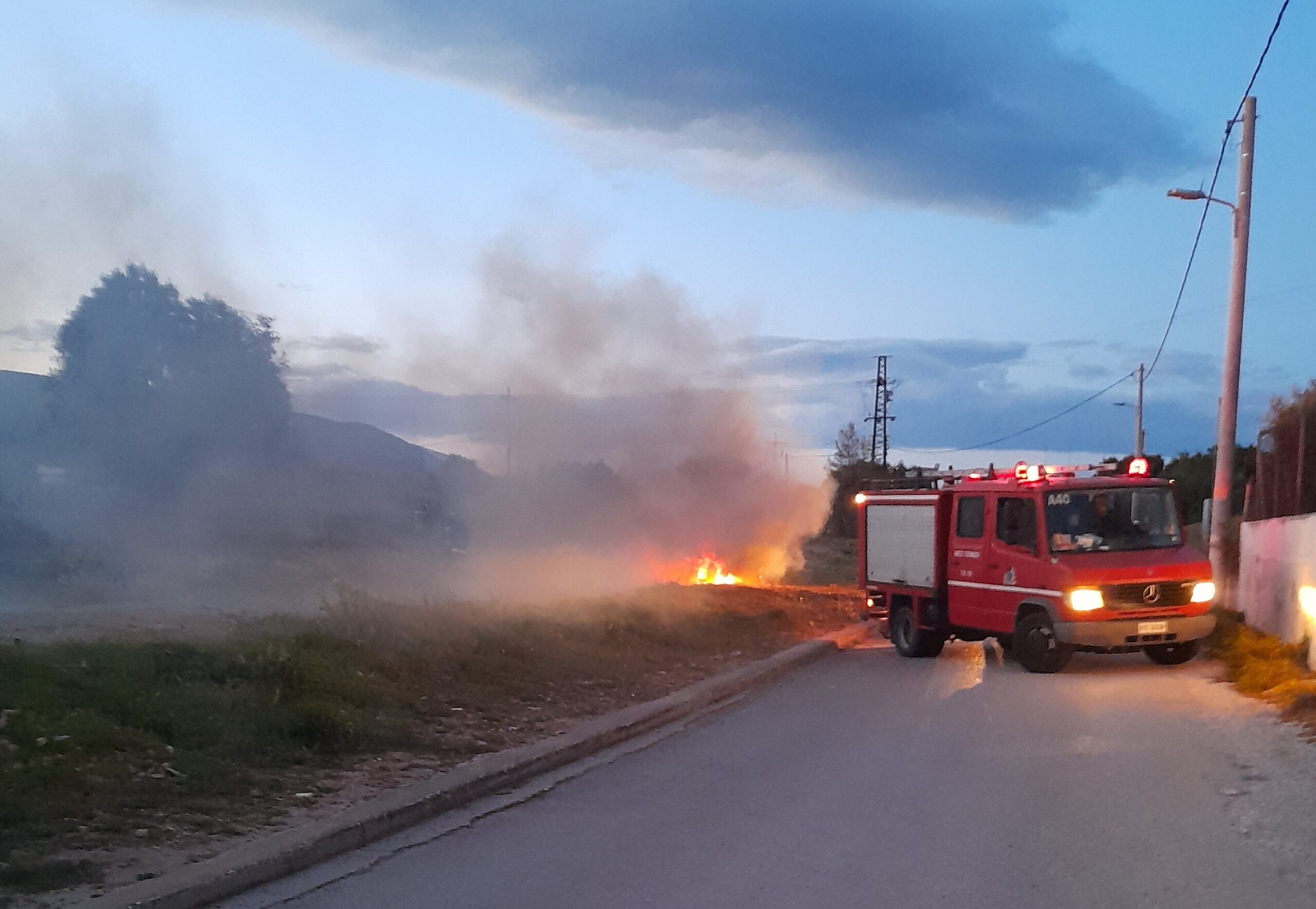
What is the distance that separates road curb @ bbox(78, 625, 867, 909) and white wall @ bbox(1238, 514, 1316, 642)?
7.36 metres

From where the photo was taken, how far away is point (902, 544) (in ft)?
59.4

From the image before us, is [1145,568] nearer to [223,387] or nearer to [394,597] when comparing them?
[394,597]

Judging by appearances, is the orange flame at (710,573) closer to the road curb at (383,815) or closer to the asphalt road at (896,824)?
the road curb at (383,815)

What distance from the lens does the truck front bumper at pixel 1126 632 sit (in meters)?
14.0

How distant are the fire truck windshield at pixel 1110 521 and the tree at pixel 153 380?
85.7 feet

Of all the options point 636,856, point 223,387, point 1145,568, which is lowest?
point 636,856

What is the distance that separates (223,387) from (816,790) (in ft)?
98.0

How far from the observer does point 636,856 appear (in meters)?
6.55

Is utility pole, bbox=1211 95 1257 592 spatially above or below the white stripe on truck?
above

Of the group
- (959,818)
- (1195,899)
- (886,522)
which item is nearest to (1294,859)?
(1195,899)

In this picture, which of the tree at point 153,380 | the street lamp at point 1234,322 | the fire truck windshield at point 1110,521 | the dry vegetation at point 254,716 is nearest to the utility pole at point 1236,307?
the street lamp at point 1234,322

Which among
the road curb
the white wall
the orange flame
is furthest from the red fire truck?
the orange flame

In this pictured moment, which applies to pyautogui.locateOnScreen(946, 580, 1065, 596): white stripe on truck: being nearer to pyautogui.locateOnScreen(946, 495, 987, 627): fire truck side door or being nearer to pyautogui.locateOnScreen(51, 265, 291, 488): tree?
pyautogui.locateOnScreen(946, 495, 987, 627): fire truck side door

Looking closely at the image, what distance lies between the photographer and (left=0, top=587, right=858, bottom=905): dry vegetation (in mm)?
6320
